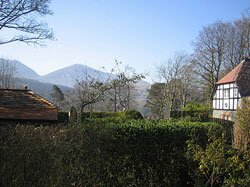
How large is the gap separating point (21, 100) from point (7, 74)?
35591mm

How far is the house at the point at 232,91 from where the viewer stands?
105ft

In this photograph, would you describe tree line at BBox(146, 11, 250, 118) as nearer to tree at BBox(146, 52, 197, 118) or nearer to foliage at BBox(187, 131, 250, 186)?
tree at BBox(146, 52, 197, 118)

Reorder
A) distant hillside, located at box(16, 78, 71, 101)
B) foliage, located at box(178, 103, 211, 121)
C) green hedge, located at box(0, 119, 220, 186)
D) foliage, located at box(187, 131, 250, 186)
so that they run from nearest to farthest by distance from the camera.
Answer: green hedge, located at box(0, 119, 220, 186)
foliage, located at box(187, 131, 250, 186)
foliage, located at box(178, 103, 211, 121)
distant hillside, located at box(16, 78, 71, 101)

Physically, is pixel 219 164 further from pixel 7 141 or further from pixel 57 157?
pixel 7 141

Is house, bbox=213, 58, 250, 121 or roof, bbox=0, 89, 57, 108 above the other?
house, bbox=213, 58, 250, 121

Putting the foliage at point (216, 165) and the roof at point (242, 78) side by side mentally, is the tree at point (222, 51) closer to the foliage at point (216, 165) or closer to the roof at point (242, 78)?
the roof at point (242, 78)

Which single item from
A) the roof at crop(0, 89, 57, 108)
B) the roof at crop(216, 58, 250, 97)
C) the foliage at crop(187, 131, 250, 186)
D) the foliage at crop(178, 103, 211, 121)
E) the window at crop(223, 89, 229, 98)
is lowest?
the foliage at crop(187, 131, 250, 186)

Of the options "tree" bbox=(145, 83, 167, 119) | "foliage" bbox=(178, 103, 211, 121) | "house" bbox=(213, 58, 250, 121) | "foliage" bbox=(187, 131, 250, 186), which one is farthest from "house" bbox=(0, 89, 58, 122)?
"tree" bbox=(145, 83, 167, 119)

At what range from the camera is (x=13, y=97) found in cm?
1700

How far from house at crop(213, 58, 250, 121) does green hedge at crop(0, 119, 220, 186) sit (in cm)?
2311

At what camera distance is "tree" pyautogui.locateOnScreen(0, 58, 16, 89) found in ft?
156

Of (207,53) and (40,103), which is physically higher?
(207,53)

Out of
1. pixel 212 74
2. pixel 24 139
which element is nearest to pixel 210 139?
pixel 24 139

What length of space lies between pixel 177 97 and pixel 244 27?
13.2 m
